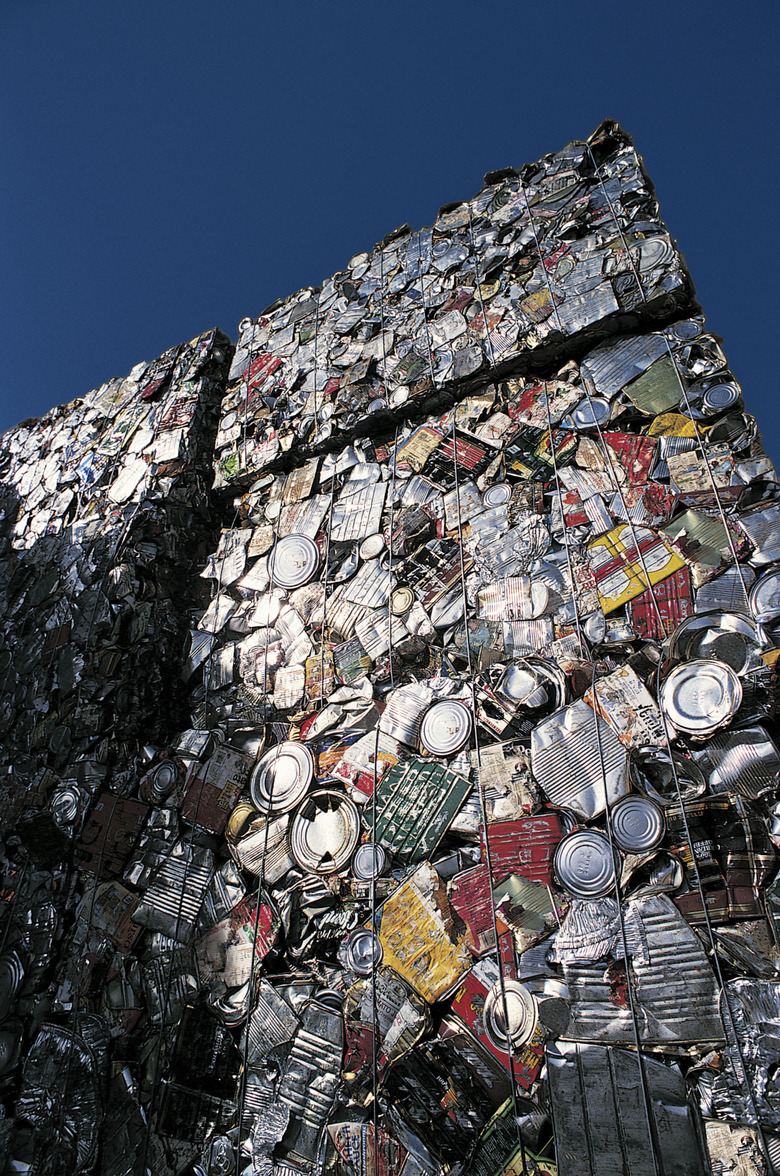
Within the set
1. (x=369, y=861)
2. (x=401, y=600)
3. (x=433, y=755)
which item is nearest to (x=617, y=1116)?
(x=369, y=861)

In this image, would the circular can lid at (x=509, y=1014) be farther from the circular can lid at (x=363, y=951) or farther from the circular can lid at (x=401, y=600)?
the circular can lid at (x=401, y=600)

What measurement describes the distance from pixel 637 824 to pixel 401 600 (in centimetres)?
119

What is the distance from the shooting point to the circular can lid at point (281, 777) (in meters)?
2.61

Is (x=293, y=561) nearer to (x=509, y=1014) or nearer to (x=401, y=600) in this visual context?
(x=401, y=600)

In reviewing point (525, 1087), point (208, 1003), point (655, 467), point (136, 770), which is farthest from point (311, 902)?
point (655, 467)

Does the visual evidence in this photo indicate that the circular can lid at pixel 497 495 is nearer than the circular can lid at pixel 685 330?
No

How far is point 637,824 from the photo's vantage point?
1.95 meters

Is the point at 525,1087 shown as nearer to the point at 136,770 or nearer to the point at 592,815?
the point at 592,815

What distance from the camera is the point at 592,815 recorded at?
202 centimetres

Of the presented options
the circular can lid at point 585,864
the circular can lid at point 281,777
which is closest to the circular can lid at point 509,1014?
the circular can lid at point 585,864

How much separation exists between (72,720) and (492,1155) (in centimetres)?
238

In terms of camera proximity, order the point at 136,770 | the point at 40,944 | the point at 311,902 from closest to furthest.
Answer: the point at 311,902, the point at 40,944, the point at 136,770

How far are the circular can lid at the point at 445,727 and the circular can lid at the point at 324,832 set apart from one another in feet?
1.12

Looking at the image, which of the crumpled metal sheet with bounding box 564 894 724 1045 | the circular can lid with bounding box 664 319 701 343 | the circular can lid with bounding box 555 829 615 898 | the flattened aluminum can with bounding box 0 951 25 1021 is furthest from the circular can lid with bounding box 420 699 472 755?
the flattened aluminum can with bounding box 0 951 25 1021
